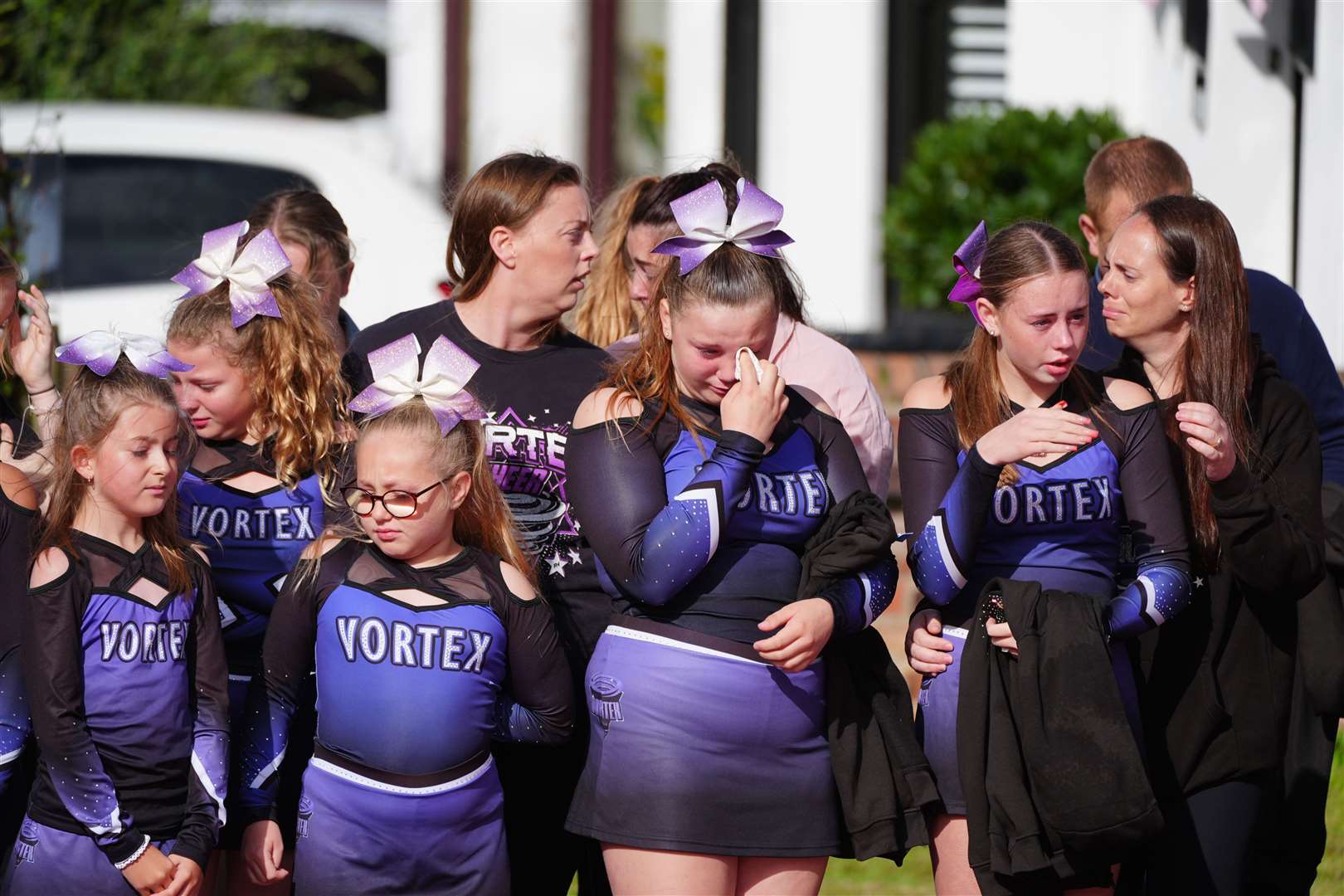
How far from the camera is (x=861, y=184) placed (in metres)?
8.70

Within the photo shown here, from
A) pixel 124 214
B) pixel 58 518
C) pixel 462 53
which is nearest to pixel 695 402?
pixel 58 518

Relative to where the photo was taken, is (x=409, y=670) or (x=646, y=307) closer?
(x=409, y=670)

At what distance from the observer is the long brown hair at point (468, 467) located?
3.30m

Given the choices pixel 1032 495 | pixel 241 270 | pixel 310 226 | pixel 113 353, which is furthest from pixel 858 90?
pixel 113 353

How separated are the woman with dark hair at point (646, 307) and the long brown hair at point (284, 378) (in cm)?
64

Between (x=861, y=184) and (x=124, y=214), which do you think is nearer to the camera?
(x=124, y=214)

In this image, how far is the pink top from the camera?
3766 millimetres

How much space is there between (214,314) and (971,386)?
5.18ft

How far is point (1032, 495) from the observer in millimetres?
3260

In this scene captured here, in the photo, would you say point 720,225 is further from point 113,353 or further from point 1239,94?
point 1239,94

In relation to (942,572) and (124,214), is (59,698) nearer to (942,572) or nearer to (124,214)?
(942,572)

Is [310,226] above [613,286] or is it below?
above

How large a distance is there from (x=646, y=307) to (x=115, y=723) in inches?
52.7

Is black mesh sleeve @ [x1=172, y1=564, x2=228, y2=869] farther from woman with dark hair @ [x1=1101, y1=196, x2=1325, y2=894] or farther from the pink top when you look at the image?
woman with dark hair @ [x1=1101, y1=196, x2=1325, y2=894]
